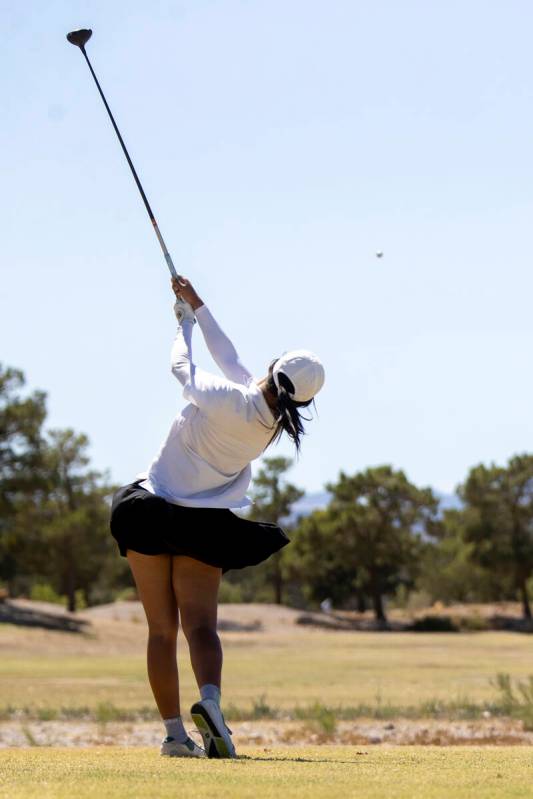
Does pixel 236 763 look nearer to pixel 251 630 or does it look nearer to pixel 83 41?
pixel 83 41

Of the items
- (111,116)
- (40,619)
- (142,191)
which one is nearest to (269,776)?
(142,191)

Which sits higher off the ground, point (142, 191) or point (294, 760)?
point (142, 191)

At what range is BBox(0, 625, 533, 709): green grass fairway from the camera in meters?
20.2

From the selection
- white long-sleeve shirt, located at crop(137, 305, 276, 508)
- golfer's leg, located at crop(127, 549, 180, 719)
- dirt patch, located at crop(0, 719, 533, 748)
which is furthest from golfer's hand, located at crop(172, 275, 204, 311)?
dirt patch, located at crop(0, 719, 533, 748)

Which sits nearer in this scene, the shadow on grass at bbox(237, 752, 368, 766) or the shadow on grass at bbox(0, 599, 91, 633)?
the shadow on grass at bbox(237, 752, 368, 766)

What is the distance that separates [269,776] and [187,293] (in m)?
2.80

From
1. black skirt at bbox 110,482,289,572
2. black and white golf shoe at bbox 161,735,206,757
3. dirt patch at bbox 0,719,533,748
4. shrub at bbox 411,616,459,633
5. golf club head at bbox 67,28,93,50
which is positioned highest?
shrub at bbox 411,616,459,633

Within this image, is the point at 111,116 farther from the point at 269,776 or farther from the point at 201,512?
the point at 269,776

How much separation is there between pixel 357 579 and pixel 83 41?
56393 millimetres

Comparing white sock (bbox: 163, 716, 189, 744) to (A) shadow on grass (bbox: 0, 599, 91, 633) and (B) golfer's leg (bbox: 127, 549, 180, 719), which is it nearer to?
(B) golfer's leg (bbox: 127, 549, 180, 719)

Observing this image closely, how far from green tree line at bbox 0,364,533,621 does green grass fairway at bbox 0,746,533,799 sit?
41637 mm

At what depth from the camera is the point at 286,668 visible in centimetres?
2980

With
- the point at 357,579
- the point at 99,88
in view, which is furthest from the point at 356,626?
the point at 99,88

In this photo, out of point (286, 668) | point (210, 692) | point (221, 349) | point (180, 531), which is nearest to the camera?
point (210, 692)
